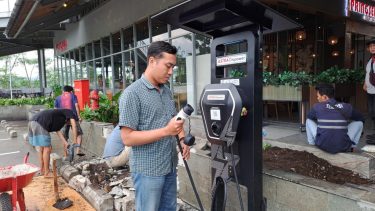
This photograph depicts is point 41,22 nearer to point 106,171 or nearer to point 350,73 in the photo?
point 106,171

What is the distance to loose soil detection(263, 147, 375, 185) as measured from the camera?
2.99m

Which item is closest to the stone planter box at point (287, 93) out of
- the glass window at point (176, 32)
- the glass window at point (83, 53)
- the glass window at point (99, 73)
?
the glass window at point (176, 32)

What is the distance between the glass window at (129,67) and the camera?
40.9ft

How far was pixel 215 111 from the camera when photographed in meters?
2.30

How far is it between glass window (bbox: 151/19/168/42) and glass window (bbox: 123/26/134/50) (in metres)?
1.88

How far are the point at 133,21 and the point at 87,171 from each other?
789cm

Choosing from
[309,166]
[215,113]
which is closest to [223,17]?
[215,113]

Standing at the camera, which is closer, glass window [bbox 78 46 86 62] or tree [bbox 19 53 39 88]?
glass window [bbox 78 46 86 62]

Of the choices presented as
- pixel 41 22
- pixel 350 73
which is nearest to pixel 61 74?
pixel 41 22

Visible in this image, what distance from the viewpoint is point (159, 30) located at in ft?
34.6

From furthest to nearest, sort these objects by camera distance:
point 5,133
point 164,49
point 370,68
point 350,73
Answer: point 5,133
point 350,73
point 370,68
point 164,49

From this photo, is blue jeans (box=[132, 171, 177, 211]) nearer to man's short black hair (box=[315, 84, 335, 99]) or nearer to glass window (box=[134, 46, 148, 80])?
man's short black hair (box=[315, 84, 335, 99])

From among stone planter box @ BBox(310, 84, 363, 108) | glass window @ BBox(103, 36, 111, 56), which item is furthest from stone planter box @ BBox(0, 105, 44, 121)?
stone planter box @ BBox(310, 84, 363, 108)

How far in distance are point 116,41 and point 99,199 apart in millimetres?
11147
